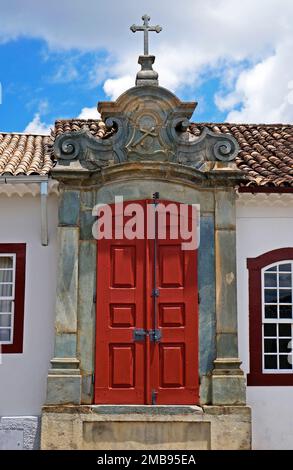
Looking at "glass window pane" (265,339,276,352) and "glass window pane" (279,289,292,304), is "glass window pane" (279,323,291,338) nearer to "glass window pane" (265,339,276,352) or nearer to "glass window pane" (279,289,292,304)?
"glass window pane" (265,339,276,352)

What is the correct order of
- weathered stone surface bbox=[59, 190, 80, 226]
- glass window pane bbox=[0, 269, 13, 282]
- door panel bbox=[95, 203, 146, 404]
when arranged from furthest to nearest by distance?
glass window pane bbox=[0, 269, 13, 282]
weathered stone surface bbox=[59, 190, 80, 226]
door panel bbox=[95, 203, 146, 404]

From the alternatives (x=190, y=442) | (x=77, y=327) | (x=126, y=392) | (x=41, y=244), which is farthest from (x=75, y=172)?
(x=190, y=442)

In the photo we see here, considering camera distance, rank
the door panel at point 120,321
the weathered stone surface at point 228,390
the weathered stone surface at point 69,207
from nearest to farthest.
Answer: the weathered stone surface at point 228,390
the door panel at point 120,321
the weathered stone surface at point 69,207

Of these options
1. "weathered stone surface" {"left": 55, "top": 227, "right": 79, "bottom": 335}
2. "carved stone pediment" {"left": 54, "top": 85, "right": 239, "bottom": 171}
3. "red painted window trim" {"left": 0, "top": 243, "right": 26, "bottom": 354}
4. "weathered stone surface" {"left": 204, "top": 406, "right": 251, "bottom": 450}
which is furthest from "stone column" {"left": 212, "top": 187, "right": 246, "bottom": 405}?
"red painted window trim" {"left": 0, "top": 243, "right": 26, "bottom": 354}

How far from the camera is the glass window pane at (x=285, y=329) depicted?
965 centimetres

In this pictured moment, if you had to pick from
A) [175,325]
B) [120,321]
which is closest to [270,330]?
[175,325]

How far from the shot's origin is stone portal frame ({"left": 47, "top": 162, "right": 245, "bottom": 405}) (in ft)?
28.8

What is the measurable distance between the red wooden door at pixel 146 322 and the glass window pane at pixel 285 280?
4.98 ft

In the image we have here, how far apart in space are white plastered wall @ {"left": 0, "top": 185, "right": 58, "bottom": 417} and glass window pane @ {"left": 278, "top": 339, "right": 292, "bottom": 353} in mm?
3493

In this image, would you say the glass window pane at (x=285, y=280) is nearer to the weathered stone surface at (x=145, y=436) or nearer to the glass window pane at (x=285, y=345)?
the glass window pane at (x=285, y=345)

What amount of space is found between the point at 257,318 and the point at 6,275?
3.90 metres

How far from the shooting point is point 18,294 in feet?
31.1

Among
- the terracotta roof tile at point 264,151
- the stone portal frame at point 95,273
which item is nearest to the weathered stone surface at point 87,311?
the stone portal frame at point 95,273

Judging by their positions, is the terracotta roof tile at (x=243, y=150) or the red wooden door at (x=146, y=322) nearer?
the red wooden door at (x=146, y=322)
